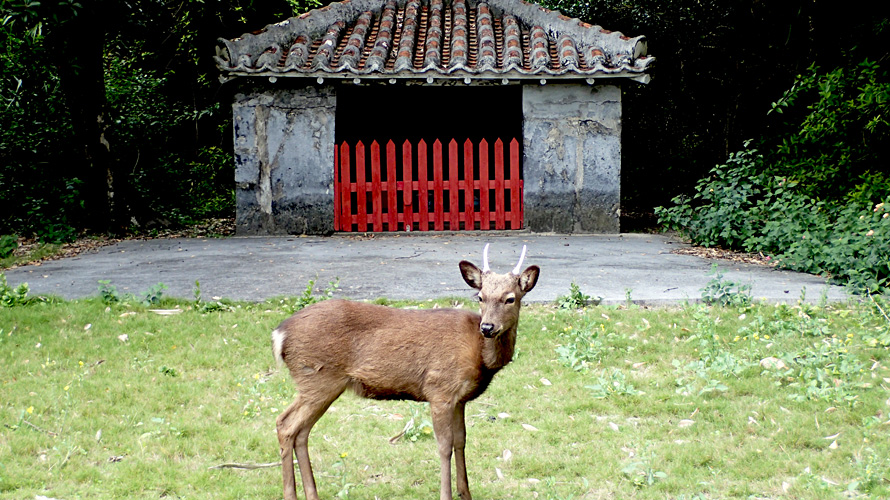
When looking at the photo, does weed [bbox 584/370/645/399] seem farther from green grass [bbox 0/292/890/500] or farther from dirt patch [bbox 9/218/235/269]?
dirt patch [bbox 9/218/235/269]

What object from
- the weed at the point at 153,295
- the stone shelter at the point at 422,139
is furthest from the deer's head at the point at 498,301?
the stone shelter at the point at 422,139

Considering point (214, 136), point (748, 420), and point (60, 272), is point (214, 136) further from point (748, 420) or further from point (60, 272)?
point (748, 420)

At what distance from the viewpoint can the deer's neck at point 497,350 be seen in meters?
4.20

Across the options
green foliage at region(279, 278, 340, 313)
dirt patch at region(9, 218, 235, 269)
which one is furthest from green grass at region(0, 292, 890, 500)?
dirt patch at region(9, 218, 235, 269)

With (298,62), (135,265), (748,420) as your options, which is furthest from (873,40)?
(135,265)

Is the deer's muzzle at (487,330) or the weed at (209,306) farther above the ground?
the deer's muzzle at (487,330)

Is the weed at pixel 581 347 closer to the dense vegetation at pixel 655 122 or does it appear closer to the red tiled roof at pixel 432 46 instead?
the dense vegetation at pixel 655 122

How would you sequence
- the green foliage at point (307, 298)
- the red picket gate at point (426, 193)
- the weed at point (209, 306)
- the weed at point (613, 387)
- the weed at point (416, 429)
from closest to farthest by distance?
the weed at point (416, 429)
the weed at point (613, 387)
the green foliage at point (307, 298)
the weed at point (209, 306)
the red picket gate at point (426, 193)

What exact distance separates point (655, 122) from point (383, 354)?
17.2 meters

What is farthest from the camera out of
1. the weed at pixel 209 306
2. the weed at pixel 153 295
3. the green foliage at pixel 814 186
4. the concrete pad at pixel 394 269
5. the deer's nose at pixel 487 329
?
the green foliage at pixel 814 186

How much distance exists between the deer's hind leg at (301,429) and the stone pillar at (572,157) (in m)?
10.0

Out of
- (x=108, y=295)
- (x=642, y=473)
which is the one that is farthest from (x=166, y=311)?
(x=642, y=473)

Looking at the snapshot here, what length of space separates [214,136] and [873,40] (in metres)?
15.6

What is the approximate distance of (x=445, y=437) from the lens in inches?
161
